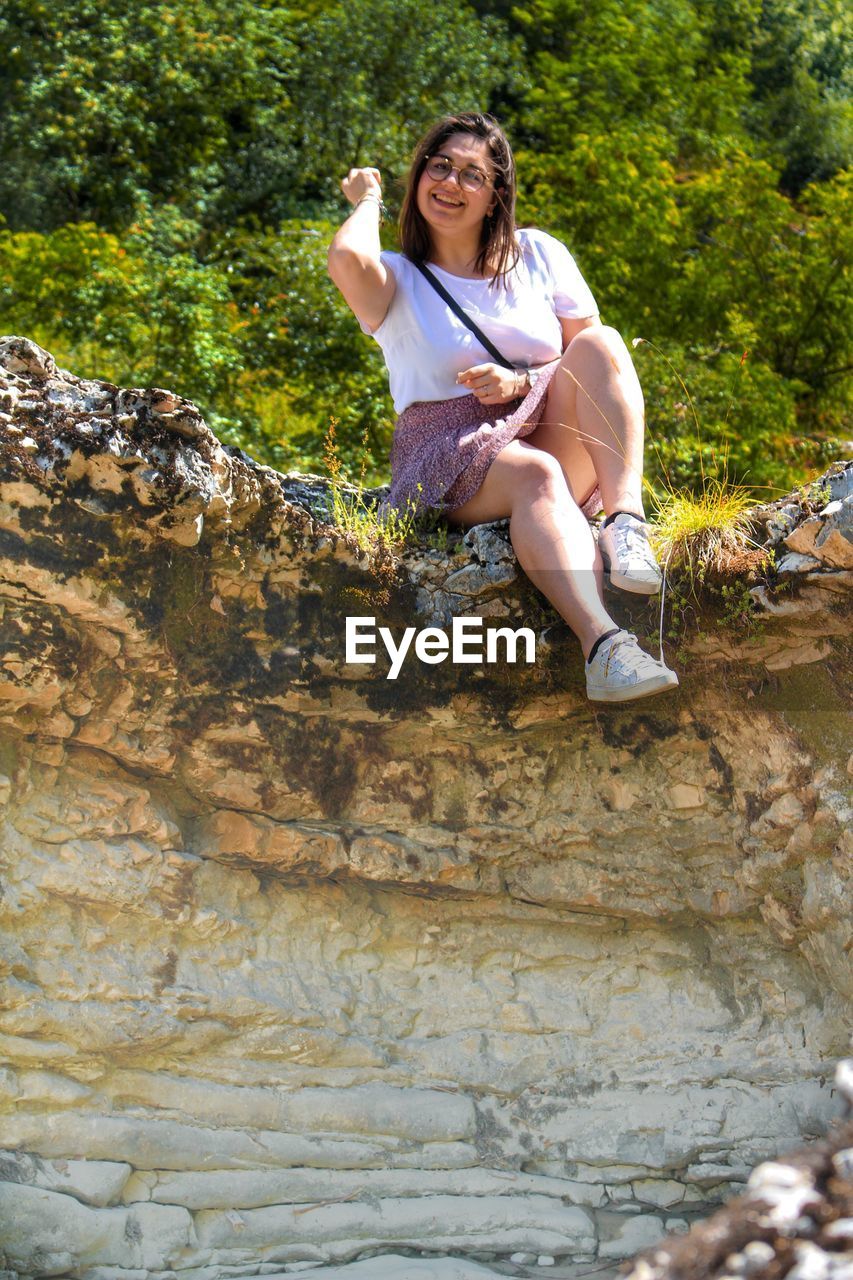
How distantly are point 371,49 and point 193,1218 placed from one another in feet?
30.7

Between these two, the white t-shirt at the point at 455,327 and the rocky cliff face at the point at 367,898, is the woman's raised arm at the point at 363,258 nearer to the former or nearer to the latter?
the white t-shirt at the point at 455,327

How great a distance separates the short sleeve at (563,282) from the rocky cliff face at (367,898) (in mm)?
796

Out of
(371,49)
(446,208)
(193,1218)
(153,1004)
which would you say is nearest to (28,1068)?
(153,1004)

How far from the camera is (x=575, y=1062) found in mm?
3930

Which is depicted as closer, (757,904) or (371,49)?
(757,904)

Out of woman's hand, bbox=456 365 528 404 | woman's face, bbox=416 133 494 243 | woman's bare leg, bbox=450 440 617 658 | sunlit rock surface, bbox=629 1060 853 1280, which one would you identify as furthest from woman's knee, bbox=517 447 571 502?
sunlit rock surface, bbox=629 1060 853 1280

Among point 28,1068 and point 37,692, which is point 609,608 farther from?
point 28,1068

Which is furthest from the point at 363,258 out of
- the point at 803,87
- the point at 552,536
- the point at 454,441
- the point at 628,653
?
the point at 803,87

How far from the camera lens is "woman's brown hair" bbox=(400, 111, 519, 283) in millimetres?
3867

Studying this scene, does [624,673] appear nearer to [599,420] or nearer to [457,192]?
[599,420]

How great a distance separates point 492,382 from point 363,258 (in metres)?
0.52

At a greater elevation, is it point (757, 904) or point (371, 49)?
point (371, 49)

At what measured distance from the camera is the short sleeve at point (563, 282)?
3.97 meters
